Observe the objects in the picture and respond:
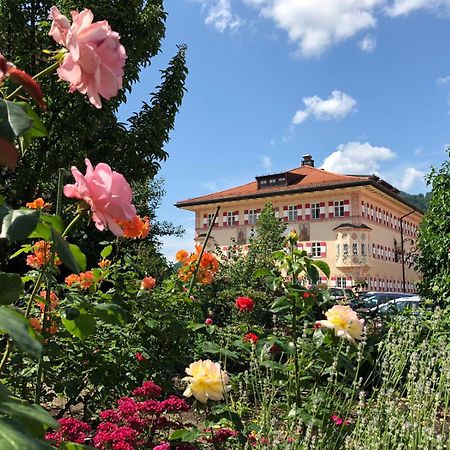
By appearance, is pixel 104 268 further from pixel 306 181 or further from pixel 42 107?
pixel 306 181

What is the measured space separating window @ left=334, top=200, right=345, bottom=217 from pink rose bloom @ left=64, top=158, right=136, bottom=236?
41.0m

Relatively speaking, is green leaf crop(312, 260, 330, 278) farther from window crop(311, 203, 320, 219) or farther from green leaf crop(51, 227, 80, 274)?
window crop(311, 203, 320, 219)

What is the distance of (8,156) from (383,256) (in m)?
45.8

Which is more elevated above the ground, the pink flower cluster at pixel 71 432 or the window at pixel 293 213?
the window at pixel 293 213

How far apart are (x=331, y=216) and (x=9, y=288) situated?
41.5 metres

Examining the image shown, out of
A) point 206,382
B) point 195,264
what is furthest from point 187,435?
point 195,264

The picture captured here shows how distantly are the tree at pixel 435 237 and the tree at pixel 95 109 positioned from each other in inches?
181

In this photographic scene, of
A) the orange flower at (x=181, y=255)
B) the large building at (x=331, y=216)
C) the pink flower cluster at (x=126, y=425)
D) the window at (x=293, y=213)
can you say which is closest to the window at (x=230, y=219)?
the large building at (x=331, y=216)

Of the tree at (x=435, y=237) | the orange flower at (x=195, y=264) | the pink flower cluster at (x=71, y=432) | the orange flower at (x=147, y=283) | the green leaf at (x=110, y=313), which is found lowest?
the pink flower cluster at (x=71, y=432)

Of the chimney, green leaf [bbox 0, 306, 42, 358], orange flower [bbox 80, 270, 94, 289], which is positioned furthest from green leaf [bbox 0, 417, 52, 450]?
the chimney

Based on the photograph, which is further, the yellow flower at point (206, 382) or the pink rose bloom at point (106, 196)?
the yellow flower at point (206, 382)

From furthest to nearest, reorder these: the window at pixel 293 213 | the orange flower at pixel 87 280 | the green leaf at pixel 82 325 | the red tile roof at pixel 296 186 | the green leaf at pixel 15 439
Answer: the window at pixel 293 213 < the red tile roof at pixel 296 186 < the orange flower at pixel 87 280 < the green leaf at pixel 82 325 < the green leaf at pixel 15 439

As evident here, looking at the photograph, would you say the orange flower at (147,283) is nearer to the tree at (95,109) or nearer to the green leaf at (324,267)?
the green leaf at (324,267)

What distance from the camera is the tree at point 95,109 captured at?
28.4ft
